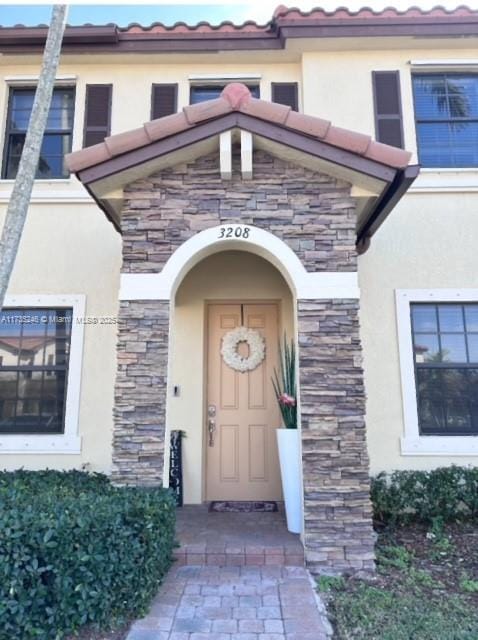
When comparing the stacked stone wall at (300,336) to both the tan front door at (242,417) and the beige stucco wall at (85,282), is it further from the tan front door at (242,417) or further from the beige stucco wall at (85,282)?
the tan front door at (242,417)

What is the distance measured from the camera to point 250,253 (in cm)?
671

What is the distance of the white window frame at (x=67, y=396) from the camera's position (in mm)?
6414

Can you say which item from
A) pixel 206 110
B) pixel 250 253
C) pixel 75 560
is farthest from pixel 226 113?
pixel 75 560

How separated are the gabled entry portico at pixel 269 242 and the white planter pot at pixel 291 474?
49cm

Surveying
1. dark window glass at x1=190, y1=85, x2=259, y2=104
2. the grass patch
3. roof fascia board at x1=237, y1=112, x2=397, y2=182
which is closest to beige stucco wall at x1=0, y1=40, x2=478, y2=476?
dark window glass at x1=190, y1=85, x2=259, y2=104

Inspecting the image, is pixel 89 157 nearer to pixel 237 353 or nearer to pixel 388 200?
pixel 388 200

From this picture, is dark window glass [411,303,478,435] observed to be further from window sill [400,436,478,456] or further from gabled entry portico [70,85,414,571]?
gabled entry portico [70,85,414,571]

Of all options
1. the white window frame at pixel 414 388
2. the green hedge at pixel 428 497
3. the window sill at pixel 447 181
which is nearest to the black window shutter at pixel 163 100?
the window sill at pixel 447 181

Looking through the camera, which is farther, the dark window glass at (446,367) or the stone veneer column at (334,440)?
the dark window glass at (446,367)

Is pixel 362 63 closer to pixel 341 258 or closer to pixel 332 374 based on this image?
pixel 341 258

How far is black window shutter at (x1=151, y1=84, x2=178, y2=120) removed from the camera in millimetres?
7336

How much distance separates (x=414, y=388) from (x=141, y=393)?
149 inches

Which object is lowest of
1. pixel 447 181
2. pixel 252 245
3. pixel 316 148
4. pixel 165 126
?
pixel 252 245

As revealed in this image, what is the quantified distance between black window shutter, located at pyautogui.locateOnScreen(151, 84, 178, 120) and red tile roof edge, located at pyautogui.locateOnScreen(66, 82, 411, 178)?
290cm
